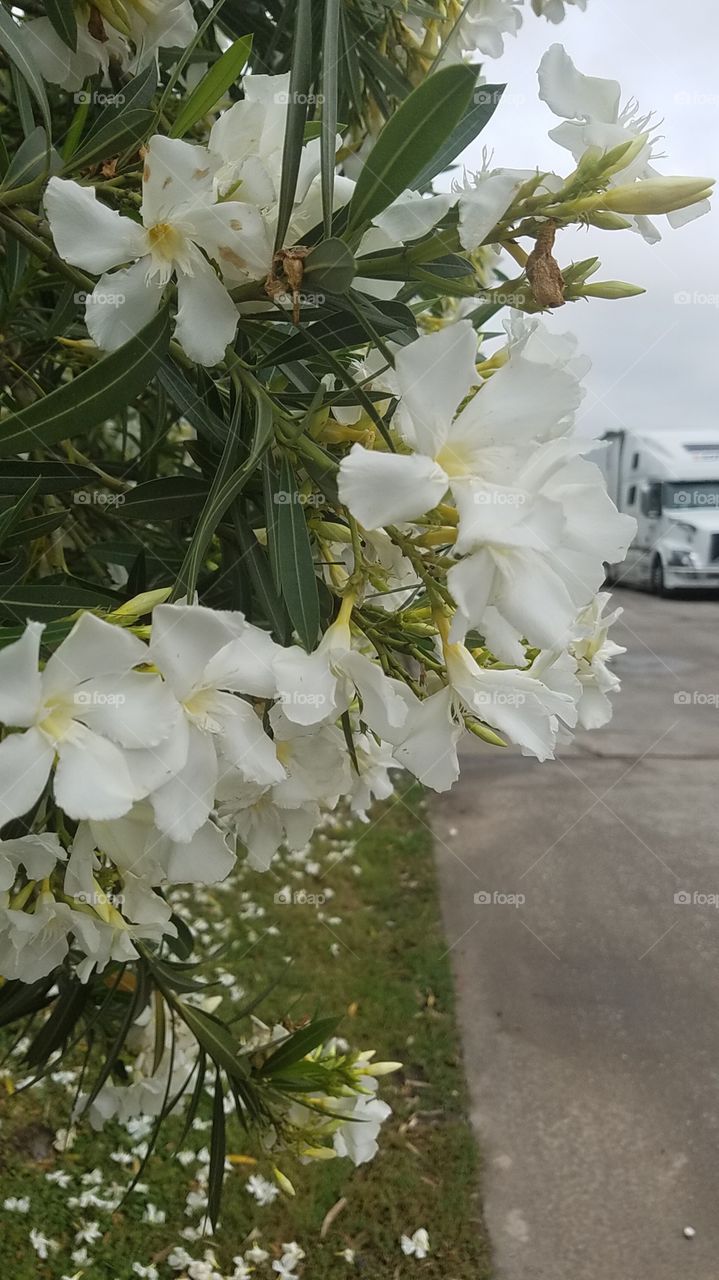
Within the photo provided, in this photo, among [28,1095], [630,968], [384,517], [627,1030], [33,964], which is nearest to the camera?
[384,517]

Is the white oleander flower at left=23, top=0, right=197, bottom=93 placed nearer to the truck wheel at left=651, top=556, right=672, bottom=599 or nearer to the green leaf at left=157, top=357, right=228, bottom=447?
the green leaf at left=157, top=357, right=228, bottom=447

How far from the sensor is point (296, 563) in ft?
1.85

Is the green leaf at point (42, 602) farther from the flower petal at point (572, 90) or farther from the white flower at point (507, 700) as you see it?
the flower petal at point (572, 90)

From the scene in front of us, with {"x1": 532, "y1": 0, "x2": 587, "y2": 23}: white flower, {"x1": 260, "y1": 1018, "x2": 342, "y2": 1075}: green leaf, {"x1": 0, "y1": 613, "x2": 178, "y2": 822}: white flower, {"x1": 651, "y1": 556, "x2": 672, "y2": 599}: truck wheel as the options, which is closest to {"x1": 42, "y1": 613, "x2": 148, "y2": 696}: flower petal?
{"x1": 0, "y1": 613, "x2": 178, "y2": 822}: white flower

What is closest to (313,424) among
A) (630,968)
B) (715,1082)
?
(715,1082)

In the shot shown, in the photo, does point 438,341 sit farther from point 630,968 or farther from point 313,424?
point 630,968

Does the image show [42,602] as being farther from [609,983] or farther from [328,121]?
[609,983]

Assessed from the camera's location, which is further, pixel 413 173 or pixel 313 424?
pixel 313 424

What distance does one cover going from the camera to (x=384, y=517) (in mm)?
444

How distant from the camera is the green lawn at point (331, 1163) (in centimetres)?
189

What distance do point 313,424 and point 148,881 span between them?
0.32 meters

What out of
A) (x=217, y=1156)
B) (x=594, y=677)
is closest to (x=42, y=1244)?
(x=217, y=1156)

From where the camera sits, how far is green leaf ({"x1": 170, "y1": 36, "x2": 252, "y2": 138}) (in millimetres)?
581

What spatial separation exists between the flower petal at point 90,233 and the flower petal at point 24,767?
263 millimetres
